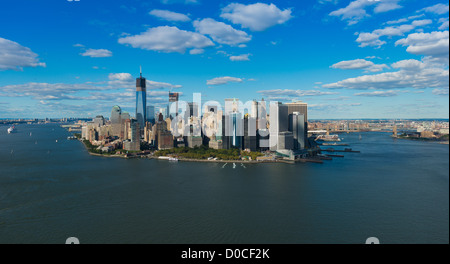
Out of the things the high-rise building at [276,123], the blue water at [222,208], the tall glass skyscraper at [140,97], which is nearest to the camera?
the blue water at [222,208]

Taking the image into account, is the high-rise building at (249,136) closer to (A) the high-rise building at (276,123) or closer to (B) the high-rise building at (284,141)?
(A) the high-rise building at (276,123)

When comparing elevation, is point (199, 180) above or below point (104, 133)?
below

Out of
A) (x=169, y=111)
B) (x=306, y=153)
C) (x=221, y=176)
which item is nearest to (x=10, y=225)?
(x=221, y=176)

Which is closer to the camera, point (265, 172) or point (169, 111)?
point (265, 172)

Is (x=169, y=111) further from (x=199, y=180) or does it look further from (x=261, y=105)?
(x=199, y=180)

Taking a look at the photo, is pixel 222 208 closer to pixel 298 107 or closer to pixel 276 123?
pixel 276 123

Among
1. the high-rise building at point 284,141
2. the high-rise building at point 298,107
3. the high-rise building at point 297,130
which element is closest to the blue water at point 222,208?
the high-rise building at point 284,141

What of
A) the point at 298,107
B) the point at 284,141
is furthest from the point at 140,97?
the point at 284,141
